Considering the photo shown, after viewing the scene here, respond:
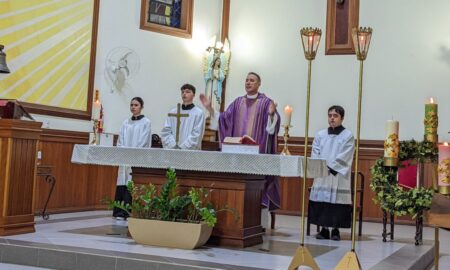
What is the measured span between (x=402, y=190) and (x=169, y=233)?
8.50 feet

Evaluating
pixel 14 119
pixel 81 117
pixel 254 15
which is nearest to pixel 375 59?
pixel 254 15

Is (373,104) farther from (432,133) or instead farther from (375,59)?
(432,133)

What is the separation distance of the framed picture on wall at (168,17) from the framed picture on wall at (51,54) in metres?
1.05

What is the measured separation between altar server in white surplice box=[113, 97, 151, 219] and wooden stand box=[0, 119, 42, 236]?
214cm

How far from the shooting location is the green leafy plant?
617cm

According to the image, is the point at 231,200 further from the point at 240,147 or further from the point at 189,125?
the point at 189,125

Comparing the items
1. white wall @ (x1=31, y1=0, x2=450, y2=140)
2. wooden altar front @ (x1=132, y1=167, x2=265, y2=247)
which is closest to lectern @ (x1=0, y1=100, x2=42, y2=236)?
wooden altar front @ (x1=132, y1=167, x2=265, y2=247)

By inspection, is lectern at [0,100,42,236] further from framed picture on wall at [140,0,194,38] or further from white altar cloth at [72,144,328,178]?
framed picture on wall at [140,0,194,38]

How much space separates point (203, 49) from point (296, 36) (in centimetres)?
166

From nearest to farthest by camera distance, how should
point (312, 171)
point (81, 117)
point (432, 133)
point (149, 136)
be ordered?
point (432, 133), point (312, 171), point (149, 136), point (81, 117)

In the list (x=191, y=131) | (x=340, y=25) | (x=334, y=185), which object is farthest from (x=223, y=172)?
(x=340, y=25)

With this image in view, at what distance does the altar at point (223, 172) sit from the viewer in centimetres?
614

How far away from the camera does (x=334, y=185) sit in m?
7.59

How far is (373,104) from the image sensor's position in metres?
11.1
